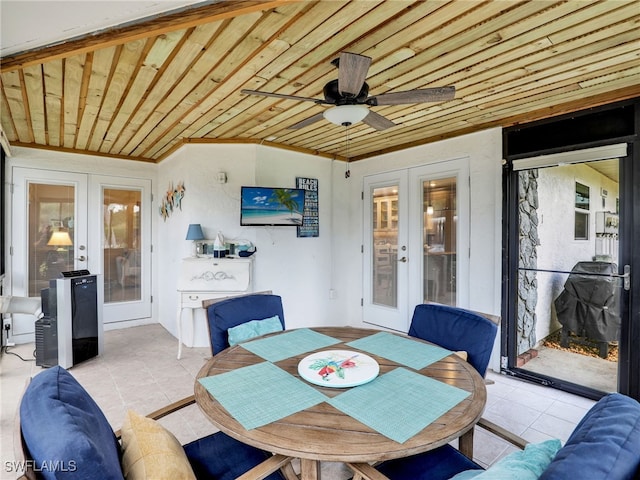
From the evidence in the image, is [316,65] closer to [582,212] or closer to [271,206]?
[271,206]

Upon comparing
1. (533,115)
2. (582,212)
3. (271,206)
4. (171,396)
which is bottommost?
(171,396)

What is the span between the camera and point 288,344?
1908mm

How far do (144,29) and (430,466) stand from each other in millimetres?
2270

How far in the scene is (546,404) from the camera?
9.08 feet

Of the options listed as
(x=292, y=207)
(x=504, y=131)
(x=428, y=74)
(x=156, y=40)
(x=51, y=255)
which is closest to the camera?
(x=156, y=40)

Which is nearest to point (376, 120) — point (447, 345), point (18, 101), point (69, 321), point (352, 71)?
point (352, 71)

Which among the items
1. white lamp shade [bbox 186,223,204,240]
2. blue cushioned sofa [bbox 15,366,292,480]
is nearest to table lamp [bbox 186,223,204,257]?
white lamp shade [bbox 186,223,204,240]

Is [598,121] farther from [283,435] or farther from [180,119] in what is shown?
[180,119]

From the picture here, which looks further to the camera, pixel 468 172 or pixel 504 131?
pixel 468 172

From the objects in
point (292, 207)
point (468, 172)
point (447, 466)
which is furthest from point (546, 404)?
point (292, 207)

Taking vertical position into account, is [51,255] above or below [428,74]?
below

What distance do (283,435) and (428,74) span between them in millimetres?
2341

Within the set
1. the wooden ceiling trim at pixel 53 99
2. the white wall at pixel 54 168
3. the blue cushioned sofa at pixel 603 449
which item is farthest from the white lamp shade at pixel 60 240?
the blue cushioned sofa at pixel 603 449

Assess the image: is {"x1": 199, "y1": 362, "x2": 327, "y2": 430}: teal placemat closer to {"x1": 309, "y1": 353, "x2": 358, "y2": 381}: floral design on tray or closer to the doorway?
{"x1": 309, "y1": 353, "x2": 358, "y2": 381}: floral design on tray
